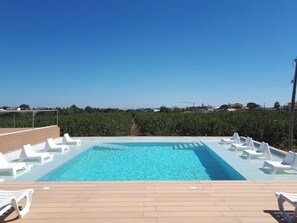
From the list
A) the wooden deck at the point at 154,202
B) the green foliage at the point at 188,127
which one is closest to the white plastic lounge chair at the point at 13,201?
the wooden deck at the point at 154,202

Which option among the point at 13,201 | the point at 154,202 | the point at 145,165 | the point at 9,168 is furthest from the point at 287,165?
the point at 9,168

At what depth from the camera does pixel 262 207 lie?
4391mm

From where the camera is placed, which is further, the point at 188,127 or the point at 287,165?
the point at 188,127

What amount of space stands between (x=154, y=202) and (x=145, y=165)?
6.17 m

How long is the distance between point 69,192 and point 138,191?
1.24 meters

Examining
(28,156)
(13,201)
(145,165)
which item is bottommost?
(145,165)

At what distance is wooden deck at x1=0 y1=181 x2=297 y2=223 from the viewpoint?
3.96 meters

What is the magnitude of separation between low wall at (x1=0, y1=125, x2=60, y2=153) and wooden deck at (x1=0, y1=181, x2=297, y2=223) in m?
4.86

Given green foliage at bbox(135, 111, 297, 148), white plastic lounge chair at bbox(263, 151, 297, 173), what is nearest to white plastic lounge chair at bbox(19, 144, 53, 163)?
white plastic lounge chair at bbox(263, 151, 297, 173)

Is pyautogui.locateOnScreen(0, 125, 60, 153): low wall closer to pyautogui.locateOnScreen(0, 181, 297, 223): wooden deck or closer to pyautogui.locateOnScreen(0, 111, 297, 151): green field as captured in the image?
pyautogui.locateOnScreen(0, 111, 297, 151): green field

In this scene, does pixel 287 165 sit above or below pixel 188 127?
below

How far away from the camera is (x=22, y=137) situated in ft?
38.0

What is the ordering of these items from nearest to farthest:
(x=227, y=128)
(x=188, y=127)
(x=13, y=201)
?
(x=13, y=201), (x=227, y=128), (x=188, y=127)

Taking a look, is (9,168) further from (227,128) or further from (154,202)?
(227,128)
